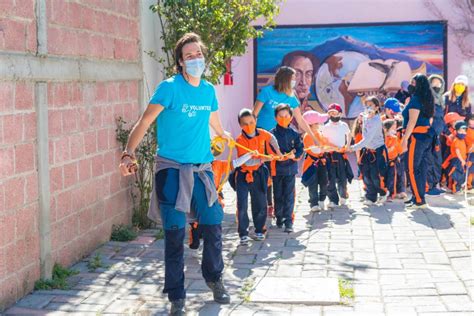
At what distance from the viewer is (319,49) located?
17.8m

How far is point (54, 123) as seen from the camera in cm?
671

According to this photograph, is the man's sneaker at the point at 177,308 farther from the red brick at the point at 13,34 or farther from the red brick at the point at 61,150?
the red brick at the point at 13,34

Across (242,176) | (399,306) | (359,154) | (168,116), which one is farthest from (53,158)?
(359,154)

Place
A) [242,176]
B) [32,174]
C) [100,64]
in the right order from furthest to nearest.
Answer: [242,176]
[100,64]
[32,174]

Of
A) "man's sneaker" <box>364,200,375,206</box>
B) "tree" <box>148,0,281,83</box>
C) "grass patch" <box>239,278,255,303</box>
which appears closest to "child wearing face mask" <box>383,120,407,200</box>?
"man's sneaker" <box>364,200,375,206</box>

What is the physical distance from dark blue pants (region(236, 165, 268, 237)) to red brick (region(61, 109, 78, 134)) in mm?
1859

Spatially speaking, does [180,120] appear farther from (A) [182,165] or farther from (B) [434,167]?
(B) [434,167]

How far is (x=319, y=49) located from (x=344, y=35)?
60 centimetres

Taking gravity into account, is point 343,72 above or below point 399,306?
above

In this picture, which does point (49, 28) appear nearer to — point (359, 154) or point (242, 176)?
point (242, 176)

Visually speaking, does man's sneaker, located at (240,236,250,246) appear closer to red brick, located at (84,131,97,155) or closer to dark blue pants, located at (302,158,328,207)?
red brick, located at (84,131,97,155)

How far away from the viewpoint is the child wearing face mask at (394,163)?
10.7 meters

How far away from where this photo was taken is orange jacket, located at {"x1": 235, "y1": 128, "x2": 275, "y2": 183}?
8250 millimetres

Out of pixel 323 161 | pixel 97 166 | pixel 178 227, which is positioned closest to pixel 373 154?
pixel 323 161
